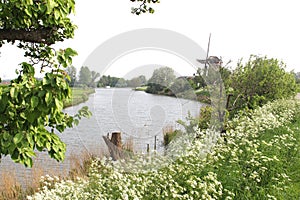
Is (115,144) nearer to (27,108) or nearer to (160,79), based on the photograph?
(160,79)

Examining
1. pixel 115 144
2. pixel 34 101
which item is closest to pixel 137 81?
pixel 115 144

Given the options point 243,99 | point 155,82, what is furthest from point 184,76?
point 243,99

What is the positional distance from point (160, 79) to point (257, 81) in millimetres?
6439

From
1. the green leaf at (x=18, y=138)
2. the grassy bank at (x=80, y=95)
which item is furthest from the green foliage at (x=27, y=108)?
the grassy bank at (x=80, y=95)

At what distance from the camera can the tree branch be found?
259cm

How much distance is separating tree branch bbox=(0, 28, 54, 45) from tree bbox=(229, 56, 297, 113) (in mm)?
7302

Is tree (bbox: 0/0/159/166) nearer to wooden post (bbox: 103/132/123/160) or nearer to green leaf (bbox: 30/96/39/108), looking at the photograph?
green leaf (bbox: 30/96/39/108)

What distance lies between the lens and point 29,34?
8.54 ft

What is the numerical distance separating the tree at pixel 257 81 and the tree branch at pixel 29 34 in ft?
24.0

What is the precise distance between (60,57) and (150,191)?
8.28 ft

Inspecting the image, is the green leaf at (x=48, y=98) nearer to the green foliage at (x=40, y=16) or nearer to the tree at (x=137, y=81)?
the green foliage at (x=40, y=16)

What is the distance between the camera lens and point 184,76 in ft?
18.4

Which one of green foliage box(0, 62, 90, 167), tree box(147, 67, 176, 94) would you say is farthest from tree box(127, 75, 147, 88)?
green foliage box(0, 62, 90, 167)

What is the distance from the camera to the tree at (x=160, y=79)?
16.2 feet
